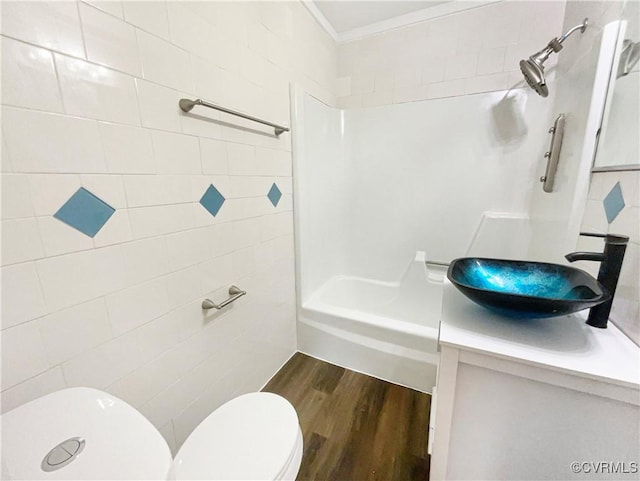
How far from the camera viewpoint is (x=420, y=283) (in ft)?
6.54

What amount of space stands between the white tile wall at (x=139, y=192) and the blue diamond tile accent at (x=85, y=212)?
16 millimetres

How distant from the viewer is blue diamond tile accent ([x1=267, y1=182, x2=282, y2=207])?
1.47m

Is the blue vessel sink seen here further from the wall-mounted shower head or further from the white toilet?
the wall-mounted shower head

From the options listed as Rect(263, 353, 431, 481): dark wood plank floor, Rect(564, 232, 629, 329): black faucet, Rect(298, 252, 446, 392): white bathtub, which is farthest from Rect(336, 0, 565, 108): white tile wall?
Rect(263, 353, 431, 481): dark wood plank floor

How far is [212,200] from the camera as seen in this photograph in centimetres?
111

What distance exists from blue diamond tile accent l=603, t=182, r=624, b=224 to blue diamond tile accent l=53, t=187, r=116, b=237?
1.66m

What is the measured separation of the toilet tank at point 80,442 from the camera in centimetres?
46

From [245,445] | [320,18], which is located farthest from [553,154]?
[245,445]

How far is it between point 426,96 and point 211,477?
7.63 ft

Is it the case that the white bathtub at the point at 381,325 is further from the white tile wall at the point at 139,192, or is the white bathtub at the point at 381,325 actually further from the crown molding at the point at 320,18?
the crown molding at the point at 320,18

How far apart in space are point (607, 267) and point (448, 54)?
5.54ft

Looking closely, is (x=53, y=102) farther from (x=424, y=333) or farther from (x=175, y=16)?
(x=424, y=333)

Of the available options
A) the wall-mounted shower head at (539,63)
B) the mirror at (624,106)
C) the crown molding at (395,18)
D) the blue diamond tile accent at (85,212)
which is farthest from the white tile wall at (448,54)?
the blue diamond tile accent at (85,212)

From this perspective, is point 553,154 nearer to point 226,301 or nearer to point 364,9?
point 364,9
